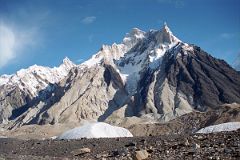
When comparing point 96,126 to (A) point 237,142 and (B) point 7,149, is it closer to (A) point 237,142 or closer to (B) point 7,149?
(B) point 7,149

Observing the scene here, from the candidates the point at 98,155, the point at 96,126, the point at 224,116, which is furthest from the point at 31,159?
the point at 224,116

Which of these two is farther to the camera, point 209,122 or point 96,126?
point 209,122

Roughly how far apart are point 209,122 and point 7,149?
7195 centimetres

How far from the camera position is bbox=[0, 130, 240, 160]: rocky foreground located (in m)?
19.4

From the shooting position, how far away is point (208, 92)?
199m

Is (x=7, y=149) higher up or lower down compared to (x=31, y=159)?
higher up

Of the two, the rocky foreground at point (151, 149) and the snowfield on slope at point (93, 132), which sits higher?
the snowfield on slope at point (93, 132)

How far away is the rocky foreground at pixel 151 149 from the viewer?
1940cm

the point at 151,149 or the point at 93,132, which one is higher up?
the point at 93,132

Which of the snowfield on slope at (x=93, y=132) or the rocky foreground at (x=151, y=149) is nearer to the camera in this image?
the rocky foreground at (x=151, y=149)

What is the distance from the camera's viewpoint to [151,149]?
22.5 metres

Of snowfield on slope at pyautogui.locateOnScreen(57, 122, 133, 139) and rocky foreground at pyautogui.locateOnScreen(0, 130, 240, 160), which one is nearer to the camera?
rocky foreground at pyautogui.locateOnScreen(0, 130, 240, 160)

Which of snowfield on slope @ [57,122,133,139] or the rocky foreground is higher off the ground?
snowfield on slope @ [57,122,133,139]

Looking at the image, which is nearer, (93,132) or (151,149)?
(151,149)
